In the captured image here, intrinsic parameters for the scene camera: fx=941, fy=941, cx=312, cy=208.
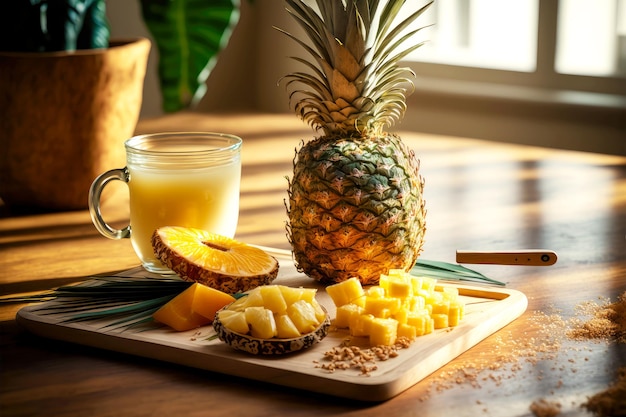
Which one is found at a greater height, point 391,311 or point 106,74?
point 106,74

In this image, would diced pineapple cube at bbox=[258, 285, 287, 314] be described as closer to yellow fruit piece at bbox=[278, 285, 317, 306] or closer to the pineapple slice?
yellow fruit piece at bbox=[278, 285, 317, 306]

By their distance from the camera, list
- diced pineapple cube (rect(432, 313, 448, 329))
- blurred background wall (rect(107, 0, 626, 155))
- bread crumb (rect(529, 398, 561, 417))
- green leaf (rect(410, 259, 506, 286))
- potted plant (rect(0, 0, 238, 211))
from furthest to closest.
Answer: blurred background wall (rect(107, 0, 626, 155)) < potted plant (rect(0, 0, 238, 211)) < green leaf (rect(410, 259, 506, 286)) < diced pineapple cube (rect(432, 313, 448, 329)) < bread crumb (rect(529, 398, 561, 417))

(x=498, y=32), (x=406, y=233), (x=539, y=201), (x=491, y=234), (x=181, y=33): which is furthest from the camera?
(x=498, y=32)

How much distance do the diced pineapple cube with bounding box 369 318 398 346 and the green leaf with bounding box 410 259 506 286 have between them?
34 cm

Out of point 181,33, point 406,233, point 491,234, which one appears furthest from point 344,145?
point 491,234

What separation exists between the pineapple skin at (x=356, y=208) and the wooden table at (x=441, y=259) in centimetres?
23

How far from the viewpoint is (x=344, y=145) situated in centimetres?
152

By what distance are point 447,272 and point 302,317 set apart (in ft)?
1.42

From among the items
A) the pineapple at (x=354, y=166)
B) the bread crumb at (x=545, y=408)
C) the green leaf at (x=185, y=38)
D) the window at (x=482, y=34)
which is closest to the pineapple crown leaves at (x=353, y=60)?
the pineapple at (x=354, y=166)

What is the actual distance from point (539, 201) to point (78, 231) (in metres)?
1.03

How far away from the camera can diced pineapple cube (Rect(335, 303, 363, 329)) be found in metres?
1.30

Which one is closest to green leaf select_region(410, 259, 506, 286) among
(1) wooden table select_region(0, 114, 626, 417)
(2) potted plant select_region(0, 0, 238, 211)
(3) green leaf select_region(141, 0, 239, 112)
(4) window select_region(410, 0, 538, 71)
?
(1) wooden table select_region(0, 114, 626, 417)

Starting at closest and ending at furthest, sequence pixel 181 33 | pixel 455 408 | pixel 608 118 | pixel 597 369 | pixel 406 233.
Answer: pixel 455 408, pixel 597 369, pixel 181 33, pixel 406 233, pixel 608 118

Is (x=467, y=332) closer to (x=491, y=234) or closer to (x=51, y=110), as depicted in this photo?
(x=491, y=234)
